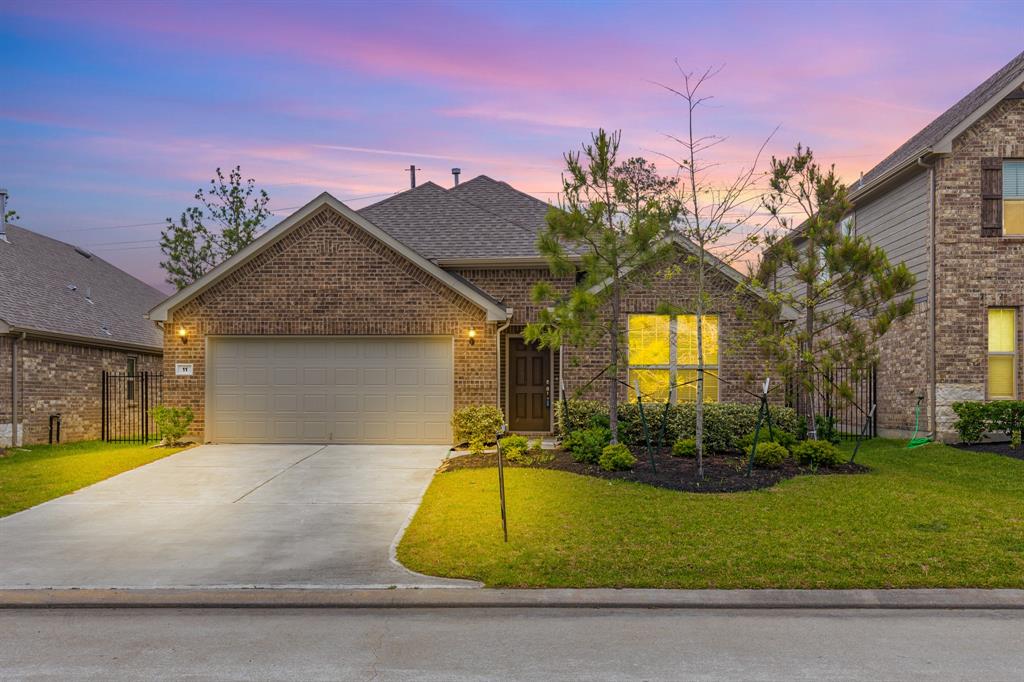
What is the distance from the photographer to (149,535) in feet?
30.1

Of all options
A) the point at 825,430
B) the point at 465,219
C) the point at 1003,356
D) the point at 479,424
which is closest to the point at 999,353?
the point at 1003,356

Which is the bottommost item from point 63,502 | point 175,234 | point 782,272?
point 63,502

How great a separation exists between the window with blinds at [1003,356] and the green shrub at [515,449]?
10.6 metres

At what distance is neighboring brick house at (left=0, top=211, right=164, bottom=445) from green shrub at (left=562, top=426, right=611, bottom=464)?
13.3 m

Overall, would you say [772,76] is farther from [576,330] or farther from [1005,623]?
[1005,623]

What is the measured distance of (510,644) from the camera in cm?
574

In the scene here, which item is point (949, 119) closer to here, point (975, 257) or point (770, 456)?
point (975, 257)

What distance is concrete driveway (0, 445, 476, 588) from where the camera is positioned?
745 centimetres

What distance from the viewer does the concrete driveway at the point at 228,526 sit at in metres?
7.45

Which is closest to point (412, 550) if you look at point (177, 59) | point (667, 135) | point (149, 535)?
point (149, 535)

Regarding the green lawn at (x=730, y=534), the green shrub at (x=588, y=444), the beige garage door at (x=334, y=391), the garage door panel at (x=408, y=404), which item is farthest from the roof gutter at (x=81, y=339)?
the green shrub at (x=588, y=444)

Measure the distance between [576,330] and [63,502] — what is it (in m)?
8.17

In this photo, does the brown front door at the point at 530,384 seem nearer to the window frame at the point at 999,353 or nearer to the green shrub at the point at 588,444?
the green shrub at the point at 588,444

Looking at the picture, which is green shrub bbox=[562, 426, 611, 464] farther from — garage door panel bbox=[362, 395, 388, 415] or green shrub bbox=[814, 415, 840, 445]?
garage door panel bbox=[362, 395, 388, 415]
